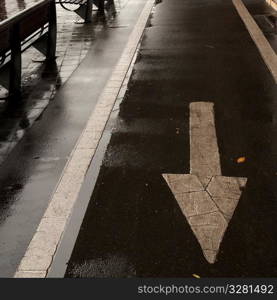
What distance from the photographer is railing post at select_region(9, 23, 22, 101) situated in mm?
6918

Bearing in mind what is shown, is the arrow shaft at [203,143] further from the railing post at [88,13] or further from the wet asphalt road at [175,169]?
the railing post at [88,13]

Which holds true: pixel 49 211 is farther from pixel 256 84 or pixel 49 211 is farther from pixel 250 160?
pixel 256 84

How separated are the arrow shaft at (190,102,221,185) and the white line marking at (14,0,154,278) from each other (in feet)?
4.45

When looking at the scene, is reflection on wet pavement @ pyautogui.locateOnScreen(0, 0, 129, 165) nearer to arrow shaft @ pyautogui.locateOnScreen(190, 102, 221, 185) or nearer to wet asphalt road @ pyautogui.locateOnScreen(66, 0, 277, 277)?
wet asphalt road @ pyautogui.locateOnScreen(66, 0, 277, 277)

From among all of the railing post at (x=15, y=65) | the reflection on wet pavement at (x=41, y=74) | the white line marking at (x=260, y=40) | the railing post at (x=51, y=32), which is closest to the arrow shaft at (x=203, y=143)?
the white line marking at (x=260, y=40)

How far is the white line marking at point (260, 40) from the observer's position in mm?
8438

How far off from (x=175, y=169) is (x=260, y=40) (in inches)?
259

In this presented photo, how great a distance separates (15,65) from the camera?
7027mm

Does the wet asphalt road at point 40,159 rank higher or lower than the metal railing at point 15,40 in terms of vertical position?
lower

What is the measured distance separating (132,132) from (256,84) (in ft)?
9.65

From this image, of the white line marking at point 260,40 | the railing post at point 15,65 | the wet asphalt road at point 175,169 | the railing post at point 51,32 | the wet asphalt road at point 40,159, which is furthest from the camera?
the railing post at point 51,32

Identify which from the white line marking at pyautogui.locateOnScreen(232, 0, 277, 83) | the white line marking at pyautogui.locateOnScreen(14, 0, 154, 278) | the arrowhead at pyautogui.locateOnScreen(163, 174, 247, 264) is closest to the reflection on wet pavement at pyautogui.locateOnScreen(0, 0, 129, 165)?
the white line marking at pyautogui.locateOnScreen(14, 0, 154, 278)

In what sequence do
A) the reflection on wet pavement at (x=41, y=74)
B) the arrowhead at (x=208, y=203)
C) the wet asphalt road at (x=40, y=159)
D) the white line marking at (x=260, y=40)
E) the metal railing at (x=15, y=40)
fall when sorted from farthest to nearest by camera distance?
1. the white line marking at (x=260, y=40)
2. the metal railing at (x=15, y=40)
3. the reflection on wet pavement at (x=41, y=74)
4. the wet asphalt road at (x=40, y=159)
5. the arrowhead at (x=208, y=203)

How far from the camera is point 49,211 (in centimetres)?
429
